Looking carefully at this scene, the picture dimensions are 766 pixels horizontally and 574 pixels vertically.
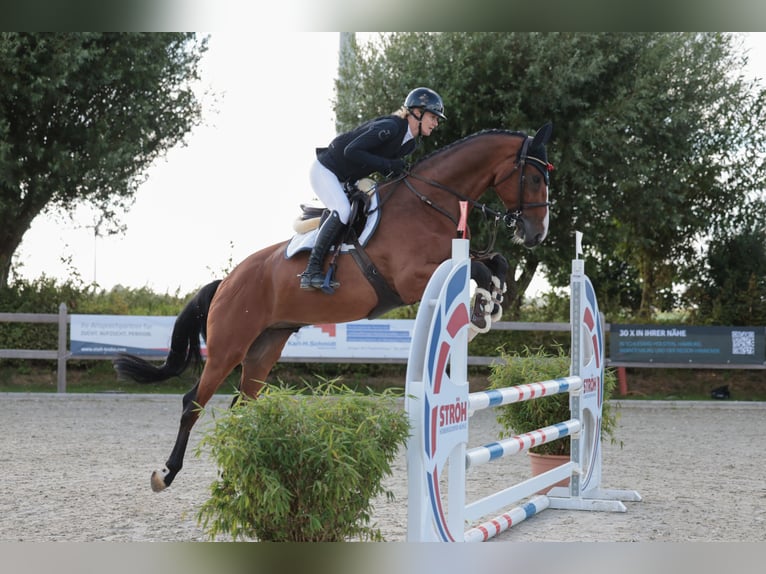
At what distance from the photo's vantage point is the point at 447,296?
2.82 m

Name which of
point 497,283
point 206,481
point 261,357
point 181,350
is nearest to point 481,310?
point 497,283

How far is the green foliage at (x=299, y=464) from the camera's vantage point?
2.46 m

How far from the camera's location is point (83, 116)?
1116cm

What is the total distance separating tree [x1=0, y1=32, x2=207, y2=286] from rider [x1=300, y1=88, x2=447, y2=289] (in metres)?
7.24

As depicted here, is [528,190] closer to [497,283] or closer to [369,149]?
[497,283]

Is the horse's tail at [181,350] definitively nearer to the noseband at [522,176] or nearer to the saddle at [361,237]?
the saddle at [361,237]

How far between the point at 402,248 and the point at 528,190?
647 mm

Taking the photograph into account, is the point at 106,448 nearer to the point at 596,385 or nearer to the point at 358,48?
the point at 596,385

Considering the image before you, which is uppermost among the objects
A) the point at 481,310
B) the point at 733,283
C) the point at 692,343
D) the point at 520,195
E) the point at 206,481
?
the point at 520,195

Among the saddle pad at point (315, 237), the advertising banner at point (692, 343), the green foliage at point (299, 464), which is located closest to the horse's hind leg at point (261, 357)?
the saddle pad at point (315, 237)

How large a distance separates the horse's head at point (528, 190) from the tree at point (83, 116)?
7.78m

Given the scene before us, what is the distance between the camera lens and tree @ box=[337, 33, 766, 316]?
37.2 feet

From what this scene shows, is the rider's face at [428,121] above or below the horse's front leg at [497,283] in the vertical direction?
above

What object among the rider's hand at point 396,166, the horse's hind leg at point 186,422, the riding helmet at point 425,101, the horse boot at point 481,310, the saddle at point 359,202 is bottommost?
the horse's hind leg at point 186,422
